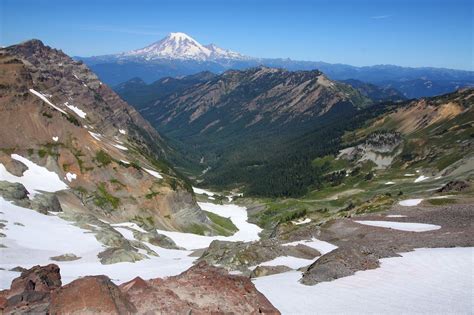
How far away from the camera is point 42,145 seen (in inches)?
5408

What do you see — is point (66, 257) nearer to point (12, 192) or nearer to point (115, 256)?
point (115, 256)

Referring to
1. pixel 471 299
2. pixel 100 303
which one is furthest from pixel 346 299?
pixel 100 303

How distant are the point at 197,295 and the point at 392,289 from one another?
1488 centimetres

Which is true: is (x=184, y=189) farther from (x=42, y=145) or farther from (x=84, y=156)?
(x=42, y=145)

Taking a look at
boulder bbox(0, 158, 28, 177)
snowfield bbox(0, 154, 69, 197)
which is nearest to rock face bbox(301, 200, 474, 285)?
snowfield bbox(0, 154, 69, 197)

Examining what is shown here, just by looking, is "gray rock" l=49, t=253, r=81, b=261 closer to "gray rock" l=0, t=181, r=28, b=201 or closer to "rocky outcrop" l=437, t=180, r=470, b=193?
"gray rock" l=0, t=181, r=28, b=201

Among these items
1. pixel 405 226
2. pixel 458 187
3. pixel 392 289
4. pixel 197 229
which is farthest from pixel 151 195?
pixel 392 289

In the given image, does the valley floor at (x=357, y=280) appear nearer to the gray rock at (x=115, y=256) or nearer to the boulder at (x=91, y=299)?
the gray rock at (x=115, y=256)

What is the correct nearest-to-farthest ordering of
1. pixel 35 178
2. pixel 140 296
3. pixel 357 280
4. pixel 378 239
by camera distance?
pixel 140 296, pixel 357 280, pixel 378 239, pixel 35 178

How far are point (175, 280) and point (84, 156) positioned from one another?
12411cm

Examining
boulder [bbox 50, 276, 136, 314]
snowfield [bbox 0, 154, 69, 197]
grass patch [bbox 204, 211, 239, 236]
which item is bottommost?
grass patch [bbox 204, 211, 239, 236]

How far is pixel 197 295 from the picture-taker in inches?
1057

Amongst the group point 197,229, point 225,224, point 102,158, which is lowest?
point 225,224

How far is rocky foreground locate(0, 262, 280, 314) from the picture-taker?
23406 mm
